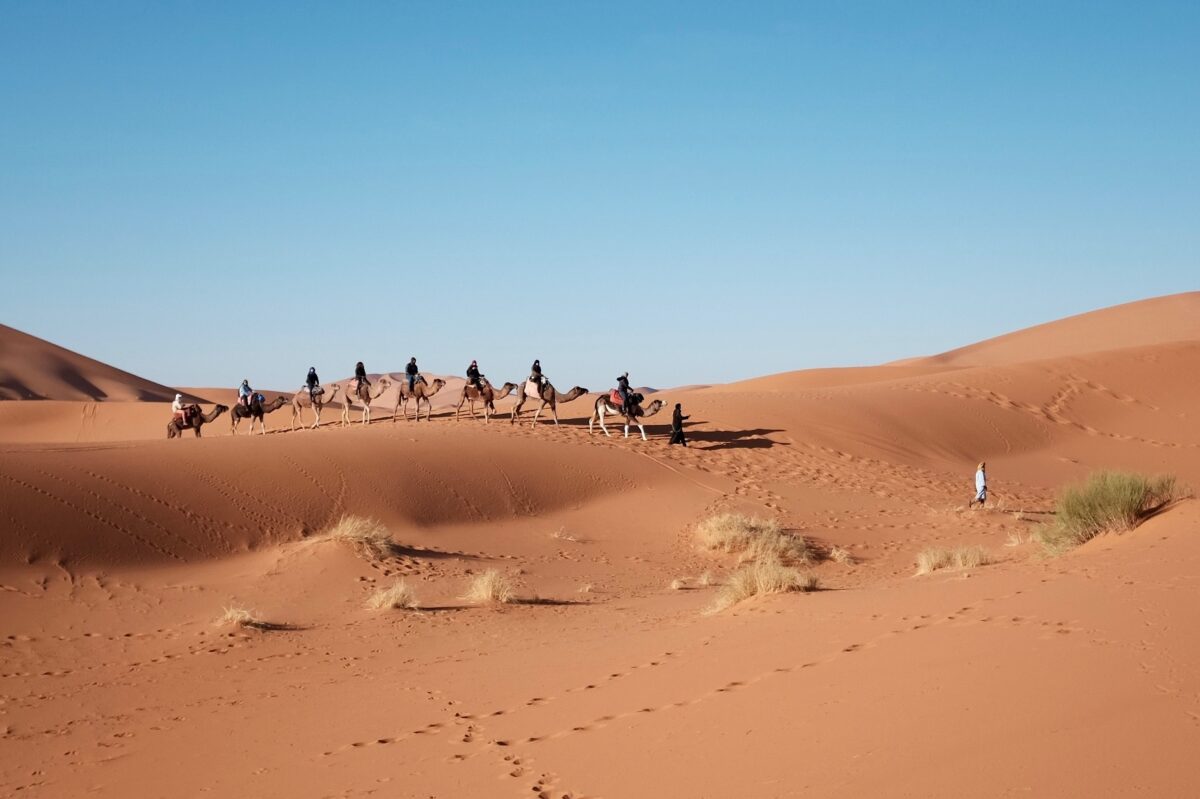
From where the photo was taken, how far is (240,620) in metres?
16.5

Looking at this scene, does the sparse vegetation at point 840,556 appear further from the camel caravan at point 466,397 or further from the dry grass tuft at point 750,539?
the camel caravan at point 466,397

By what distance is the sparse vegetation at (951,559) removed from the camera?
17.3 m

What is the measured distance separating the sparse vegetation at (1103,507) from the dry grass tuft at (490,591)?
8.39 meters

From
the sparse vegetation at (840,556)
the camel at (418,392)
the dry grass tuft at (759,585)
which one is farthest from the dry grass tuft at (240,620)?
the camel at (418,392)

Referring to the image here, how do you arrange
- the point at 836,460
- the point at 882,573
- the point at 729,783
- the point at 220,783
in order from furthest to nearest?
the point at 836,460, the point at 882,573, the point at 220,783, the point at 729,783

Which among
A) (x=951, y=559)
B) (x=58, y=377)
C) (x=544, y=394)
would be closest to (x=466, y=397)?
(x=544, y=394)

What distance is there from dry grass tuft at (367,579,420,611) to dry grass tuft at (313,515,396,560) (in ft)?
8.99

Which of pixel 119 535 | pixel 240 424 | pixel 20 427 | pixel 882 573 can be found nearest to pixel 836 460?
pixel 882 573

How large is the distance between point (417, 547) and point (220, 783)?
13528 mm

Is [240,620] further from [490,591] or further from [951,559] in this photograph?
[951,559]

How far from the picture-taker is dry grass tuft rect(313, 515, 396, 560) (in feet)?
69.5

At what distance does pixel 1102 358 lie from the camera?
169 ft

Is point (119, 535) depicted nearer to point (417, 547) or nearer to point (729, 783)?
point (417, 547)

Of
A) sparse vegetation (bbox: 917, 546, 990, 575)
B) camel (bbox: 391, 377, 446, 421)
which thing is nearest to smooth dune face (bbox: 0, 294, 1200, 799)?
sparse vegetation (bbox: 917, 546, 990, 575)
